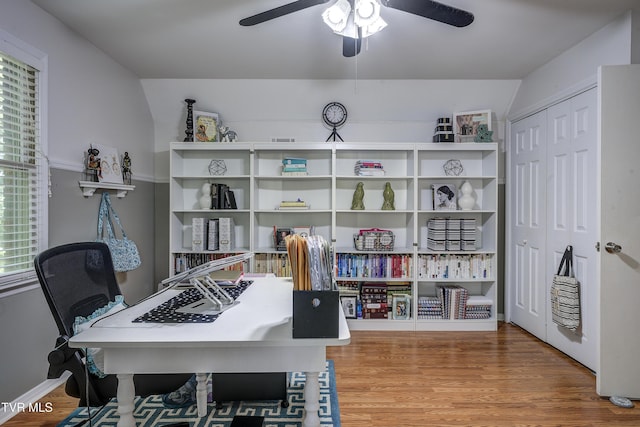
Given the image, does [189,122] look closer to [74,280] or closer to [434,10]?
[74,280]

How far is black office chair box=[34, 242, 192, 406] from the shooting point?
137 cm

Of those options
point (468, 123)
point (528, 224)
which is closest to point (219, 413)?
A: point (528, 224)

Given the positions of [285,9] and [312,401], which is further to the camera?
[285,9]

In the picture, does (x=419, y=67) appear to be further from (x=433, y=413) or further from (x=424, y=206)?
(x=433, y=413)

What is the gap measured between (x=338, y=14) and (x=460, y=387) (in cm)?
237

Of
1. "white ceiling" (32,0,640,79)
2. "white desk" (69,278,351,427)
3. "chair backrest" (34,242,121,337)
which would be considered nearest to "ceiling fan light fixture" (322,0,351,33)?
"white ceiling" (32,0,640,79)

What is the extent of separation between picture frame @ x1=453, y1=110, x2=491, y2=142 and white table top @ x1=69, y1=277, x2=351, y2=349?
2690 mm

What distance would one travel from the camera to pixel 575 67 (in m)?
2.71

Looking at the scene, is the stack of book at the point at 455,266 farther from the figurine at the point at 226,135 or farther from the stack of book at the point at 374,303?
the figurine at the point at 226,135

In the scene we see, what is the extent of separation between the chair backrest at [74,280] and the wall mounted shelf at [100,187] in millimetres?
1072

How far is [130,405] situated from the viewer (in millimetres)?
1264

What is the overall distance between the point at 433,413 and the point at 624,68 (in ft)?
7.60

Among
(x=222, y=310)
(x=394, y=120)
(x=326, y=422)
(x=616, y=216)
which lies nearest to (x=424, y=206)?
(x=394, y=120)

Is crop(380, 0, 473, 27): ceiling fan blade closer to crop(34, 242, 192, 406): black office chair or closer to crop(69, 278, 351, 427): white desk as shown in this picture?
crop(69, 278, 351, 427): white desk
